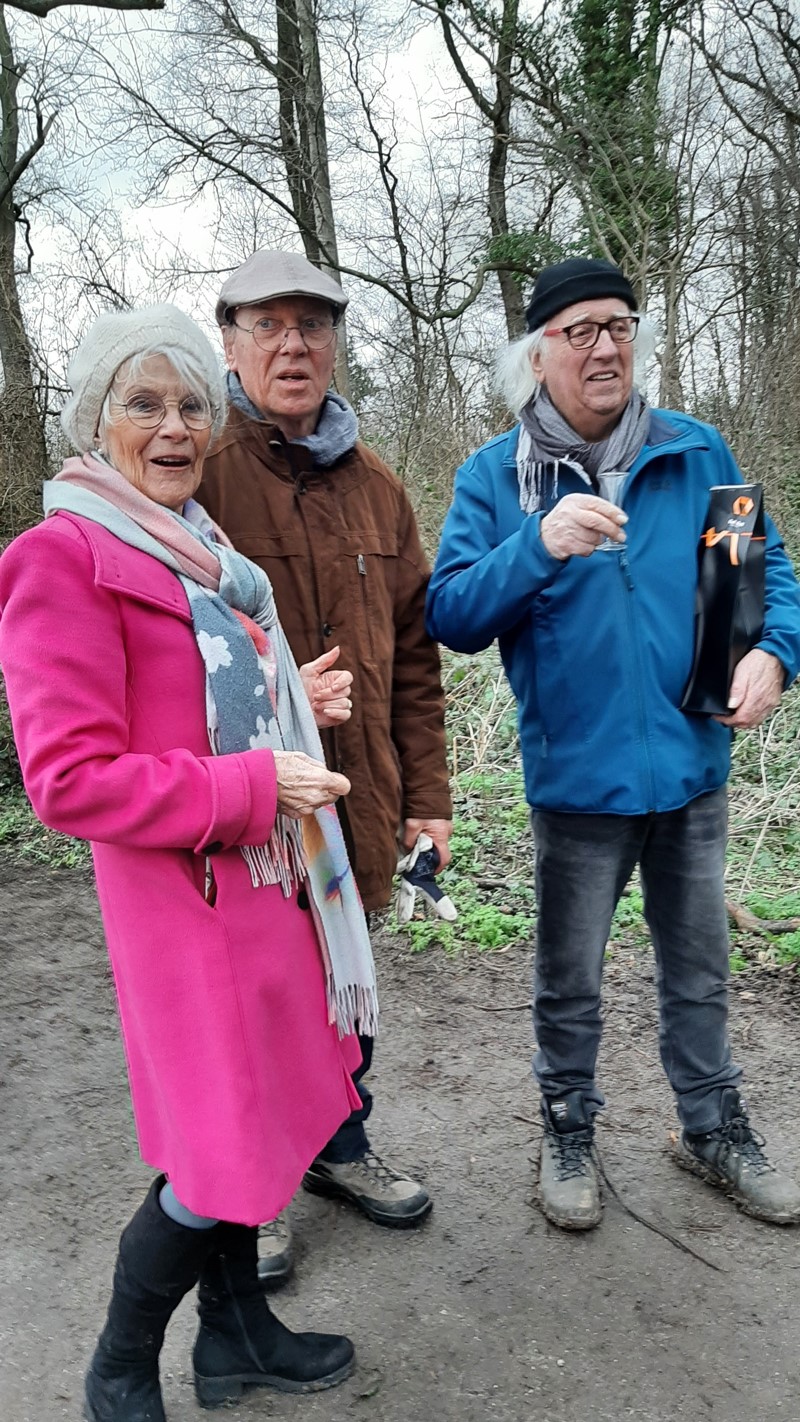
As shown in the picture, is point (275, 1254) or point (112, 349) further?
point (275, 1254)

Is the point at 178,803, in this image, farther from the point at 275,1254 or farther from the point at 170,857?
the point at 275,1254

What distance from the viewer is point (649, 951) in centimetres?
426

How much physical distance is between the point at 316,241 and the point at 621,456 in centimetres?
983

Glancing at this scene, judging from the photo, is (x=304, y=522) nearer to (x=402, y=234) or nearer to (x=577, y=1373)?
(x=577, y=1373)

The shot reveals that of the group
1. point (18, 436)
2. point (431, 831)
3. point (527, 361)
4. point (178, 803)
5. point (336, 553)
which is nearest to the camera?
point (178, 803)

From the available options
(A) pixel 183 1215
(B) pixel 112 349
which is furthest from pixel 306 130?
(A) pixel 183 1215

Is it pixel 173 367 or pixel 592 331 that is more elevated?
pixel 592 331

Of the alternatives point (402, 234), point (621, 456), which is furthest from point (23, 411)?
point (621, 456)

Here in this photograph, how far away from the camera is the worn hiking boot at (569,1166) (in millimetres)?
2686

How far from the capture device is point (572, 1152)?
2805 mm

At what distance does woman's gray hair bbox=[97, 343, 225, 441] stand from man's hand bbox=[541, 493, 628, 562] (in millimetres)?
795

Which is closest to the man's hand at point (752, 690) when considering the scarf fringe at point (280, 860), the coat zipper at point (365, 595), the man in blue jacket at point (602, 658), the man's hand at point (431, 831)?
the man in blue jacket at point (602, 658)

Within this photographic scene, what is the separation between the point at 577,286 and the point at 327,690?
1157mm

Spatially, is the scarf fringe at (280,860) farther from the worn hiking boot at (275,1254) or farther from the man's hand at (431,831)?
the worn hiking boot at (275,1254)
